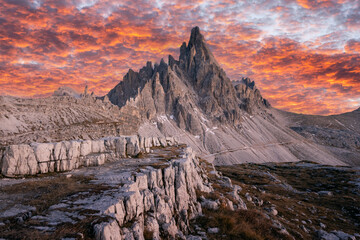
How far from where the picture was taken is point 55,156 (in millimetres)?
21766

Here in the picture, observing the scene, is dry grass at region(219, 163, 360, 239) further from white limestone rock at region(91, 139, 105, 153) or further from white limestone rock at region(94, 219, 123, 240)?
white limestone rock at region(91, 139, 105, 153)

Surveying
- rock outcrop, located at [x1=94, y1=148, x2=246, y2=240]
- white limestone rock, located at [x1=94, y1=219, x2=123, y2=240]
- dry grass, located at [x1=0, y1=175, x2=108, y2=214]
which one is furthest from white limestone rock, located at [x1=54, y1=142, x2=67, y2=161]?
white limestone rock, located at [x1=94, y1=219, x2=123, y2=240]

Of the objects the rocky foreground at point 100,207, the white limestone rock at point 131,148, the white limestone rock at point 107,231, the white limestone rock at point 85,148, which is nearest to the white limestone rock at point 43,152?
the rocky foreground at point 100,207

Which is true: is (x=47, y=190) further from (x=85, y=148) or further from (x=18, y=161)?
(x=85, y=148)

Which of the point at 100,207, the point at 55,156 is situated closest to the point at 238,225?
the point at 100,207

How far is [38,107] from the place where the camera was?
101 metres

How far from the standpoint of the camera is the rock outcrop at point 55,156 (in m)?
18.4

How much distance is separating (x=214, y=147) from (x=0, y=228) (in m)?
175

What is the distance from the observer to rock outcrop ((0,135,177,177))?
18.4 m

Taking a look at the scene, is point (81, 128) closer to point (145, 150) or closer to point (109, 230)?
point (145, 150)

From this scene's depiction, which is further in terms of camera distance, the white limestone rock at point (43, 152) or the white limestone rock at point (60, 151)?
the white limestone rock at point (60, 151)

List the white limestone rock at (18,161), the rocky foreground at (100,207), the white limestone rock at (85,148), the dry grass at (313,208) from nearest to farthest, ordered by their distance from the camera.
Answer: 1. the rocky foreground at (100,207)
2. the white limestone rock at (18,161)
3. the white limestone rock at (85,148)
4. the dry grass at (313,208)

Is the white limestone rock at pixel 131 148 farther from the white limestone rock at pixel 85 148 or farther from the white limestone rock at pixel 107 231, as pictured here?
the white limestone rock at pixel 107 231

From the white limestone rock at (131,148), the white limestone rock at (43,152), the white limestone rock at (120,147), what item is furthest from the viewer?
the white limestone rock at (131,148)
